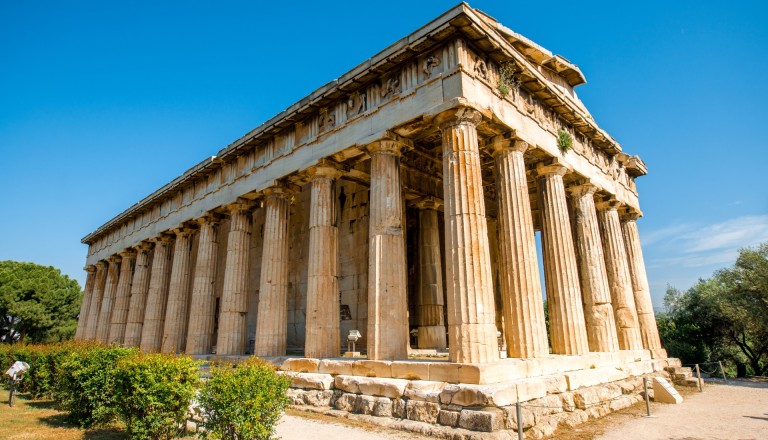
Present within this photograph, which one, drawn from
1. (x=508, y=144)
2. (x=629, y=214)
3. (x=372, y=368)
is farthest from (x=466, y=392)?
(x=629, y=214)

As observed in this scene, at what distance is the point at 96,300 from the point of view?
30.9 meters

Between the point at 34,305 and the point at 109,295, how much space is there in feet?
62.1

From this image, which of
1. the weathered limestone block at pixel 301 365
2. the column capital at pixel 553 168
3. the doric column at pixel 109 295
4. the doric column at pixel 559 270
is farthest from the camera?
the doric column at pixel 109 295

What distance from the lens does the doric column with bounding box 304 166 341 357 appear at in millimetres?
13234

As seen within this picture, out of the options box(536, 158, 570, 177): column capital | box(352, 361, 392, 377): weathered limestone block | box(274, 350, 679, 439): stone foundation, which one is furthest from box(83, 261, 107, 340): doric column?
box(536, 158, 570, 177): column capital

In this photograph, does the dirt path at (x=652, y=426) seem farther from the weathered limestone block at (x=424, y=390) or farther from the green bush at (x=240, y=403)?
the green bush at (x=240, y=403)

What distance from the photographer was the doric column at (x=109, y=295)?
29.0 meters

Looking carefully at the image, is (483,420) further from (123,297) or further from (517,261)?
(123,297)

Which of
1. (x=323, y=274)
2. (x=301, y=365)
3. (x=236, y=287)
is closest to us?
(x=301, y=365)

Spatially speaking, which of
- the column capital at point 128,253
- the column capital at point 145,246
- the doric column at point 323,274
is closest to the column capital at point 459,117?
the doric column at point 323,274

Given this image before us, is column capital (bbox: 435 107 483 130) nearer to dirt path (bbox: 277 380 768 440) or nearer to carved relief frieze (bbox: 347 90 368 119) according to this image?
carved relief frieze (bbox: 347 90 368 119)

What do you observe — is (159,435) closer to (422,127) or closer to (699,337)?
(422,127)

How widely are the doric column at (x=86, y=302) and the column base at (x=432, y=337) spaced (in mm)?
27013

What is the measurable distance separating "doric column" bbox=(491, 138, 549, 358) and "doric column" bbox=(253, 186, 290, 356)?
7.85m
